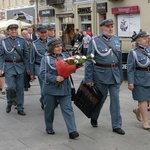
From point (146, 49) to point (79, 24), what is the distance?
→ 26483 mm

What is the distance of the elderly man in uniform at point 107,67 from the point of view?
6879mm

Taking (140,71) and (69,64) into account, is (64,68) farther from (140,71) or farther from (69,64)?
(140,71)

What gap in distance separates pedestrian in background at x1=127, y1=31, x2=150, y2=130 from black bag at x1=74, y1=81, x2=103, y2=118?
2.06 ft

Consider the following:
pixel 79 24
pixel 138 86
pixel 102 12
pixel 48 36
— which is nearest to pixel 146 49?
pixel 138 86

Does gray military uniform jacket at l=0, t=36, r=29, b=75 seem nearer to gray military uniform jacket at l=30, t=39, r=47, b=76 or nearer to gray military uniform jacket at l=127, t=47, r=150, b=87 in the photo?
gray military uniform jacket at l=30, t=39, r=47, b=76

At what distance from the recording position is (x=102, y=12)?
2997 cm

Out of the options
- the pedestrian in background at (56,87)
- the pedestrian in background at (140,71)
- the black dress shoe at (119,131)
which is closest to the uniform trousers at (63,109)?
the pedestrian in background at (56,87)

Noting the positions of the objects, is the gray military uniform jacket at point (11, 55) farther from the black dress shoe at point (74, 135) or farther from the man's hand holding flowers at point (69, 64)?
the black dress shoe at point (74, 135)

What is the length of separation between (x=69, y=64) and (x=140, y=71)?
1454 mm

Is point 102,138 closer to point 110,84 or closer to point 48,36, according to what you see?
point 110,84

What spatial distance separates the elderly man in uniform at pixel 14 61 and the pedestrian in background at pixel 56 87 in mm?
1935

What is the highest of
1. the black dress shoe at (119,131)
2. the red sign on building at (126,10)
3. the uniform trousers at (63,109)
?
the red sign on building at (126,10)

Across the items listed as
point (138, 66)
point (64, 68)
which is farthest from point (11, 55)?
point (138, 66)

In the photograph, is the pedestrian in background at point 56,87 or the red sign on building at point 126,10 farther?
the red sign on building at point 126,10
